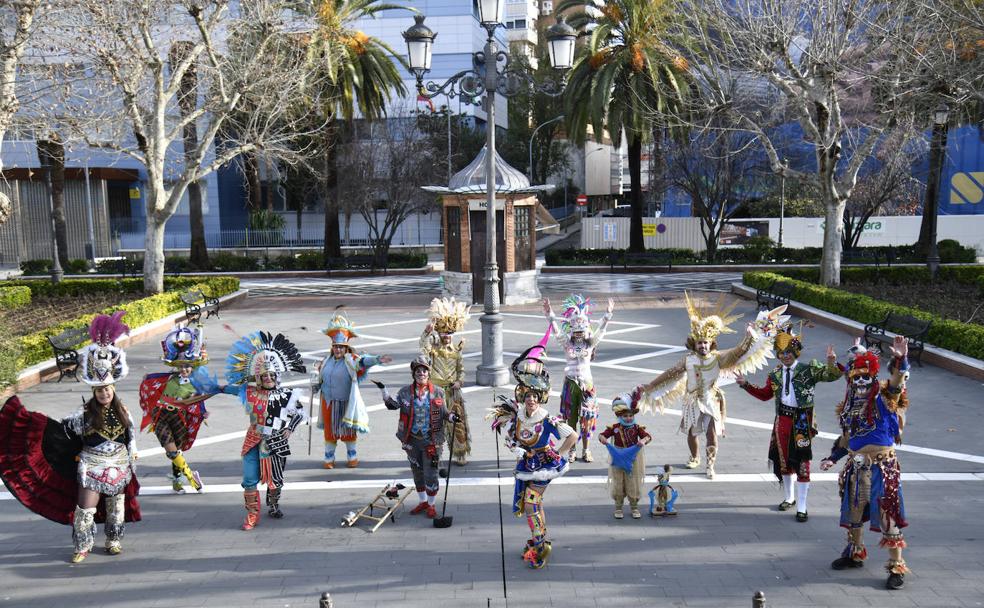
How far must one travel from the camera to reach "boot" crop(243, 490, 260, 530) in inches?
288

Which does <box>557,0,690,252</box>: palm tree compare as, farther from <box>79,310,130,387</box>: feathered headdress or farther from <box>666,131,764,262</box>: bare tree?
<box>79,310,130,387</box>: feathered headdress

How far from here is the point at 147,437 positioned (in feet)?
33.8

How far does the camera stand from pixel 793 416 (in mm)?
7391

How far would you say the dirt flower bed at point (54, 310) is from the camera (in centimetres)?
1716

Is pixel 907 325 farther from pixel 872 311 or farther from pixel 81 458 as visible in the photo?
pixel 81 458

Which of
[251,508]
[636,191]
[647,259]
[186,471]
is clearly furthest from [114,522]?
[636,191]

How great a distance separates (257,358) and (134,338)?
34.6ft

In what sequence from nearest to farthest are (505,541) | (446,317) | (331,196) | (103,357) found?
(103,357), (505,541), (446,317), (331,196)

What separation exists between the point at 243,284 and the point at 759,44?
20.1 metres

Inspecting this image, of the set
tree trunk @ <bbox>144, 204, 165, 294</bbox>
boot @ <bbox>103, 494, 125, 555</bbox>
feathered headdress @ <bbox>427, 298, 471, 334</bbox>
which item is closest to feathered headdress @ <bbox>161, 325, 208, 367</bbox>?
boot @ <bbox>103, 494, 125, 555</bbox>

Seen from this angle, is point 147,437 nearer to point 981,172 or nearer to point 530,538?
point 530,538

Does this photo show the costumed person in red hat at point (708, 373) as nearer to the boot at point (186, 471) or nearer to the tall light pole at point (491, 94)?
Answer: the tall light pole at point (491, 94)

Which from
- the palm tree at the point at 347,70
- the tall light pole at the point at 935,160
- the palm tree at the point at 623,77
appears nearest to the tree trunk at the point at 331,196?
the palm tree at the point at 347,70

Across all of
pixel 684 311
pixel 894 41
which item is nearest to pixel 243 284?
pixel 684 311
